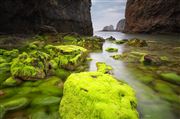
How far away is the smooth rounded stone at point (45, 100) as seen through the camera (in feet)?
22.0

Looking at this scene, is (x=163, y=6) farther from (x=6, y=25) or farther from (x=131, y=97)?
(x=131, y=97)

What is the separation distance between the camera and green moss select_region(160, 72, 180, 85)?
30.6 feet

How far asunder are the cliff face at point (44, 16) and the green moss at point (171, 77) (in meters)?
27.5

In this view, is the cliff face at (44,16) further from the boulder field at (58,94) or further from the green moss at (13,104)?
the green moss at (13,104)

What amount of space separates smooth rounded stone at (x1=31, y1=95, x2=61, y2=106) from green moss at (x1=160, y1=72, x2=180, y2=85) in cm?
528

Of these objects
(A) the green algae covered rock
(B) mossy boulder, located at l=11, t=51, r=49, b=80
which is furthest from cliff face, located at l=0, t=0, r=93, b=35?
(A) the green algae covered rock

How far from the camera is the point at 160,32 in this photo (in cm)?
5681

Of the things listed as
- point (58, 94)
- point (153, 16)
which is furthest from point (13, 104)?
point (153, 16)

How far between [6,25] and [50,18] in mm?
9065

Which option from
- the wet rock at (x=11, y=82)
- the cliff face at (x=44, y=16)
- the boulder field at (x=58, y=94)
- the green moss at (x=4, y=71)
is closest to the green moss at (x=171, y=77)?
the boulder field at (x=58, y=94)

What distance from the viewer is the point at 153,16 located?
6034 centimetres

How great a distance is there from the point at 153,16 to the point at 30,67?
186ft

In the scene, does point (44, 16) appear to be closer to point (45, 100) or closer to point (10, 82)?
point (10, 82)

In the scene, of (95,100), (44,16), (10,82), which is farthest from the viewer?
(44,16)
